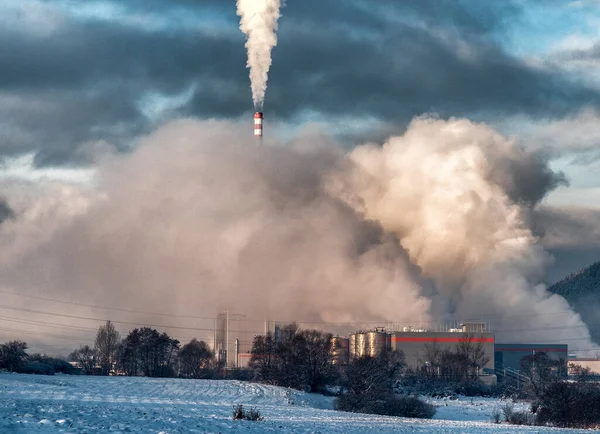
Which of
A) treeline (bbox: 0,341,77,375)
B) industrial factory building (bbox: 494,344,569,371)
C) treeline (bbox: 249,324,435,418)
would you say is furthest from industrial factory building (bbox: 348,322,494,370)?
treeline (bbox: 0,341,77,375)

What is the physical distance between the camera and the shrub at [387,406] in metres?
61.0

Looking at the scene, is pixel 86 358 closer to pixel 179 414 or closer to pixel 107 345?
pixel 107 345

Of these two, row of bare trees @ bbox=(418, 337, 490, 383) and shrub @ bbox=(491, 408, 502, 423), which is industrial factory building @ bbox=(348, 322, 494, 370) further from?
shrub @ bbox=(491, 408, 502, 423)

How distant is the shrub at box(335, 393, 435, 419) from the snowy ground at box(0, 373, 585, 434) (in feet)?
11.4

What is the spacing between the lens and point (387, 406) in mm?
62062

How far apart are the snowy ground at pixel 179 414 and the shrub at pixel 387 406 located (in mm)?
3465

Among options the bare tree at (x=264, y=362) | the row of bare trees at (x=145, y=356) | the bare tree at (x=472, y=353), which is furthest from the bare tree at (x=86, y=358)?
the bare tree at (x=472, y=353)

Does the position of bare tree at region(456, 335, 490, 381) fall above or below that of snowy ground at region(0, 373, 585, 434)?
above

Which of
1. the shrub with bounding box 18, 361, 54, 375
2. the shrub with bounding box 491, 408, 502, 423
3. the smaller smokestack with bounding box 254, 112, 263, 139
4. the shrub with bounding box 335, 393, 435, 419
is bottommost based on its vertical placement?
the shrub with bounding box 491, 408, 502, 423

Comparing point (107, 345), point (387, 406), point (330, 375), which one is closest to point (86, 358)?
point (107, 345)

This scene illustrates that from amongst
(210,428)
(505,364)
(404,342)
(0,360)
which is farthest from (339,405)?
(505,364)

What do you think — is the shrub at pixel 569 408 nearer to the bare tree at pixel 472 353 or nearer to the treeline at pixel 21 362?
the treeline at pixel 21 362

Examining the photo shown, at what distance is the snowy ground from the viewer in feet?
81.1

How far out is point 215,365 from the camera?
13412 cm
